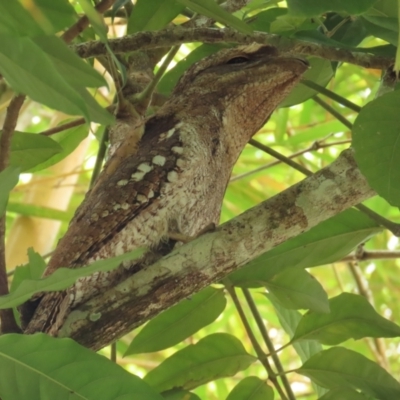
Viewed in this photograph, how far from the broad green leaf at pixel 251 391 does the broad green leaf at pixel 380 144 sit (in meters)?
0.41

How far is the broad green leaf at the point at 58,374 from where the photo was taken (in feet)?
2.09

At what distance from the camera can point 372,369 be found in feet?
3.23

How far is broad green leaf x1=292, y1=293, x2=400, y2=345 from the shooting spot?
103 centimetres

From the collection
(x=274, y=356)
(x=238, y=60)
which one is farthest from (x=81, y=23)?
(x=274, y=356)

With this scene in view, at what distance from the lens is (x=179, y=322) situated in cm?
112

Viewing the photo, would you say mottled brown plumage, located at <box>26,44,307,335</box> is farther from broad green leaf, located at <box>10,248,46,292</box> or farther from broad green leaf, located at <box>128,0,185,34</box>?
broad green leaf, located at <box>128,0,185,34</box>

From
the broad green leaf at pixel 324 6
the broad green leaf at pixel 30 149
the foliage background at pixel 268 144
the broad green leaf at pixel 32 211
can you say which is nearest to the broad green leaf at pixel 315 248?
the foliage background at pixel 268 144

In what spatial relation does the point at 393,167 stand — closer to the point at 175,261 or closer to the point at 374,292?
the point at 175,261

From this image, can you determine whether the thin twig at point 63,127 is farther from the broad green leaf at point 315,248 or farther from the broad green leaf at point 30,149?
the broad green leaf at point 315,248

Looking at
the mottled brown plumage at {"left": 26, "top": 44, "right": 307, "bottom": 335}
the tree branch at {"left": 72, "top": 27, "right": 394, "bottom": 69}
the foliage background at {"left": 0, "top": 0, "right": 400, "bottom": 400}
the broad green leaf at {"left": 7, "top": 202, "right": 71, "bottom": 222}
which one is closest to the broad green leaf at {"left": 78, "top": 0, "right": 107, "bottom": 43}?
→ the foliage background at {"left": 0, "top": 0, "right": 400, "bottom": 400}

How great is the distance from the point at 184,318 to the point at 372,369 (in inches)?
13.3

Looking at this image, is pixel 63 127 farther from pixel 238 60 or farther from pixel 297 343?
pixel 297 343

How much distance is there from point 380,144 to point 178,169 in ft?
1.23

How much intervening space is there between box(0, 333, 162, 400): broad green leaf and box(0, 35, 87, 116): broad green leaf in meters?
0.27
